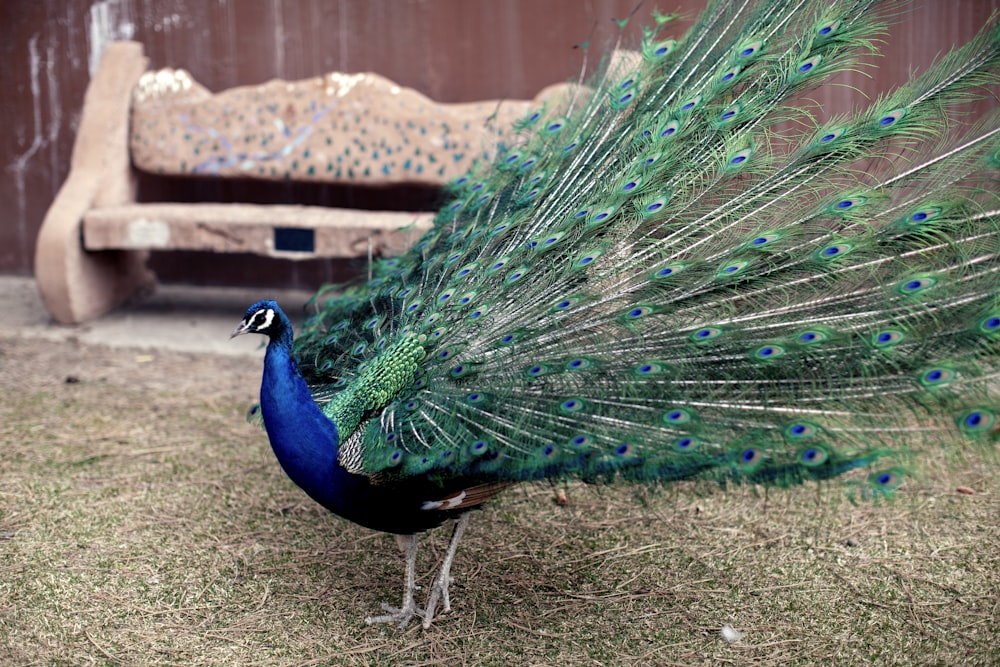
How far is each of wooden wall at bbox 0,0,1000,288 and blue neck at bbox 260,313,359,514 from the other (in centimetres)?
389

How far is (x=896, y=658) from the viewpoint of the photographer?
255 cm

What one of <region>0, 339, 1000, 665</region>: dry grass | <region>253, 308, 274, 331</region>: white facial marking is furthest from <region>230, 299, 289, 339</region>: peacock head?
<region>0, 339, 1000, 665</region>: dry grass

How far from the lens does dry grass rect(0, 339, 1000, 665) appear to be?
259 cm

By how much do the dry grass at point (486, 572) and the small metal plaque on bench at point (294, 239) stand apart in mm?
1749

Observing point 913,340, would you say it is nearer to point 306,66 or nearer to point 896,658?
point 896,658

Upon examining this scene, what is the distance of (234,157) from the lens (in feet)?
19.4

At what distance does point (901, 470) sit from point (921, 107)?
1040 millimetres

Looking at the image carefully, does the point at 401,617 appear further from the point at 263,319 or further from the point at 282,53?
the point at 282,53

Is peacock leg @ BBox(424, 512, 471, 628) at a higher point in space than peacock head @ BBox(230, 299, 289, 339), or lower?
lower

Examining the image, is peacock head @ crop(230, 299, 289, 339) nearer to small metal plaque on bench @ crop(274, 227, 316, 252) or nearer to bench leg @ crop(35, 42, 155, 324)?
small metal plaque on bench @ crop(274, 227, 316, 252)

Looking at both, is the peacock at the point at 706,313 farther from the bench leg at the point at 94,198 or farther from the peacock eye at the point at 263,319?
the bench leg at the point at 94,198

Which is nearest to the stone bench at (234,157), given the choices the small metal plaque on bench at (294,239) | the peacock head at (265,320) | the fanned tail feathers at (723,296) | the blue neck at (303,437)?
the small metal plaque on bench at (294,239)

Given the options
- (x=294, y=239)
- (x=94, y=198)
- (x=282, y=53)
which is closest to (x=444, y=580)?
(x=294, y=239)

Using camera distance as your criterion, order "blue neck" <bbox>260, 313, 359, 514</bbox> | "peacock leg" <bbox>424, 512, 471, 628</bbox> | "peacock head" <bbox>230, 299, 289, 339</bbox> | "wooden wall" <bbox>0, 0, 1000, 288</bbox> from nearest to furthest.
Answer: "blue neck" <bbox>260, 313, 359, 514</bbox>
"peacock head" <bbox>230, 299, 289, 339</bbox>
"peacock leg" <bbox>424, 512, 471, 628</bbox>
"wooden wall" <bbox>0, 0, 1000, 288</bbox>
